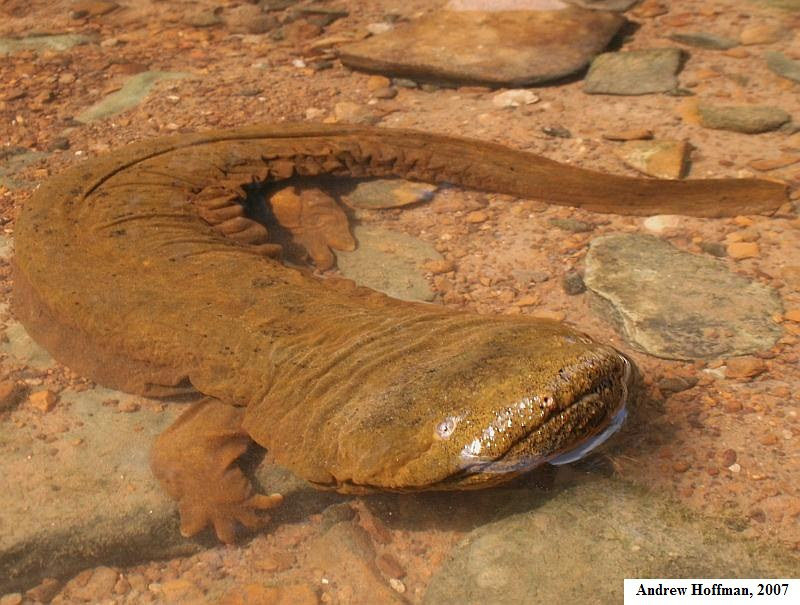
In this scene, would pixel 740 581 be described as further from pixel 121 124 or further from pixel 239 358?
pixel 121 124

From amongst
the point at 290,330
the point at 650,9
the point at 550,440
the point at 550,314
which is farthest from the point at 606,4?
the point at 550,440

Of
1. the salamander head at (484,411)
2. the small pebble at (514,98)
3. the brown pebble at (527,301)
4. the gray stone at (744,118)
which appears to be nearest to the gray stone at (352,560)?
the salamander head at (484,411)

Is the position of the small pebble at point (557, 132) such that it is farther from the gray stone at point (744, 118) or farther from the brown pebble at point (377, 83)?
the brown pebble at point (377, 83)

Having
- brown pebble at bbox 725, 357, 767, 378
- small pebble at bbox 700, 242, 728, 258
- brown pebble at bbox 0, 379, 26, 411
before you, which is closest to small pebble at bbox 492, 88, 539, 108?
small pebble at bbox 700, 242, 728, 258

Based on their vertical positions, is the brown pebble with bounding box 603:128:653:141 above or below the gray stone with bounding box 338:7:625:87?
below

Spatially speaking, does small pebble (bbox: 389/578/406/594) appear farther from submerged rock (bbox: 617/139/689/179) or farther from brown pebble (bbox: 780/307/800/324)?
submerged rock (bbox: 617/139/689/179)

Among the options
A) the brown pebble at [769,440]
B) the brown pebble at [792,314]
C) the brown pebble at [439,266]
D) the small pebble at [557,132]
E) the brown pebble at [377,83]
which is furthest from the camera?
the brown pebble at [377,83]
